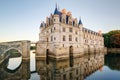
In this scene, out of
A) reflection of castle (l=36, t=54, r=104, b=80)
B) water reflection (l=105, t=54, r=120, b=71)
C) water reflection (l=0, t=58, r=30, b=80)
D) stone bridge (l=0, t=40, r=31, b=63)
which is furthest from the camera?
stone bridge (l=0, t=40, r=31, b=63)

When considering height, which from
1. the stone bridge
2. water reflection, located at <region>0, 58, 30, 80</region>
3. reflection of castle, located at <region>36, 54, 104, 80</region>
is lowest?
water reflection, located at <region>0, 58, 30, 80</region>

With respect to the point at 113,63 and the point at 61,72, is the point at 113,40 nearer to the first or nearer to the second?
the point at 113,63

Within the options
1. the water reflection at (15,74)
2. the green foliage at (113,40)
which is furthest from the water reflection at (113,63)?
the green foliage at (113,40)

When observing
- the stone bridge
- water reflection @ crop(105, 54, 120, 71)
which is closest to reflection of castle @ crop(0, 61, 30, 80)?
the stone bridge

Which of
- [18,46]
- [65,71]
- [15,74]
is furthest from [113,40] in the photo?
[15,74]

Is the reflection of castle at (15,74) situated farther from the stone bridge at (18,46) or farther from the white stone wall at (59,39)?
the white stone wall at (59,39)

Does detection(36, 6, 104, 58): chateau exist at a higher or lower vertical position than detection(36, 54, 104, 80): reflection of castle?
higher

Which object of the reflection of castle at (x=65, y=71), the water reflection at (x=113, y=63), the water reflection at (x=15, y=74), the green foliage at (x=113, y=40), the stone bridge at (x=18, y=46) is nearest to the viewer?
the reflection of castle at (x=65, y=71)

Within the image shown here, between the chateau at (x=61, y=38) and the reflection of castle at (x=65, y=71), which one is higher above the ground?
the chateau at (x=61, y=38)

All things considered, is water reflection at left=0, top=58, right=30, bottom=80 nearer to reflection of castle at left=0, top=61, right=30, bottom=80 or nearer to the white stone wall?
reflection of castle at left=0, top=61, right=30, bottom=80

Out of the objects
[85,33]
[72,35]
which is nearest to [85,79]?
[72,35]

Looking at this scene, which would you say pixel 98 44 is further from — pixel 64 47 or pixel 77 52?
pixel 64 47

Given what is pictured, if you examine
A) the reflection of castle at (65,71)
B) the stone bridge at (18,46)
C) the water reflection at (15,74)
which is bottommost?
the water reflection at (15,74)

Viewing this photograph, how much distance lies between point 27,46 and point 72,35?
44.9 ft
